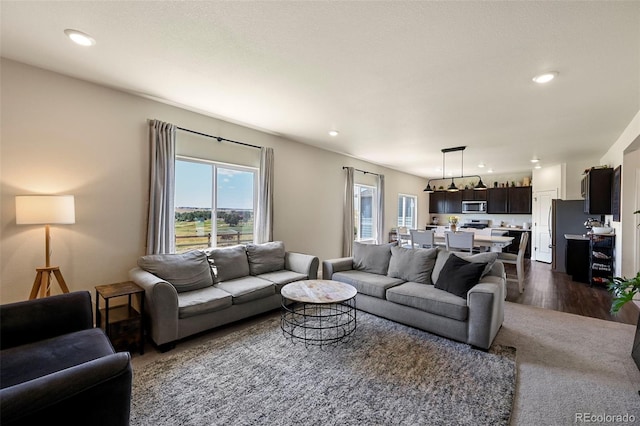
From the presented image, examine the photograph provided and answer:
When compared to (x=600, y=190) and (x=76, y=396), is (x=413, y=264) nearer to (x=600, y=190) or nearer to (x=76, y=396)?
(x=76, y=396)

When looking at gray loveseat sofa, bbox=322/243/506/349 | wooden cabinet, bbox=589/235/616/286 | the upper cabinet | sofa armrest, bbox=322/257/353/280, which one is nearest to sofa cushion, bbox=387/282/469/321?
gray loveseat sofa, bbox=322/243/506/349

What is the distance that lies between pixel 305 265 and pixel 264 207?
1.19m

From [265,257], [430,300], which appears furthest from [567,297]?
[265,257]

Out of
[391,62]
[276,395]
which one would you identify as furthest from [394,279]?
[391,62]

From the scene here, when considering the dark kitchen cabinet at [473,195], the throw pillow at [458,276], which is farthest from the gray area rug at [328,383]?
the dark kitchen cabinet at [473,195]

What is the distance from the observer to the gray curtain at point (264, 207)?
14.6 ft

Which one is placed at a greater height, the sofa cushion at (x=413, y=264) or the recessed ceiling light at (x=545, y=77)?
the recessed ceiling light at (x=545, y=77)

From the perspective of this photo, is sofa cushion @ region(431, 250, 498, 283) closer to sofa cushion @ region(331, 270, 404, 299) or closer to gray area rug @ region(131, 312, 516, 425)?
sofa cushion @ region(331, 270, 404, 299)

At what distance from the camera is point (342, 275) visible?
3.85 meters

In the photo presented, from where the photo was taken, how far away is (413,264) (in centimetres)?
362

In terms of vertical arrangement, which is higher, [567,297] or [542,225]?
[542,225]

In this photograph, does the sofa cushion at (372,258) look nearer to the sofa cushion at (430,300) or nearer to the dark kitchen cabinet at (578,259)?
the sofa cushion at (430,300)

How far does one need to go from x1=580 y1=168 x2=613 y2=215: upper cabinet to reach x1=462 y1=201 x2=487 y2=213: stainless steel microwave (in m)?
3.65

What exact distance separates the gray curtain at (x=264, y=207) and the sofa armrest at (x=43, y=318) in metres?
2.47
